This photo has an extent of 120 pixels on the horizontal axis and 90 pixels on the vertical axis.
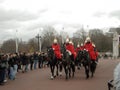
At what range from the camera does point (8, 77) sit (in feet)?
74.1

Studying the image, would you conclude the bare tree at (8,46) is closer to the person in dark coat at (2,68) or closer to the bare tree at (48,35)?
the bare tree at (48,35)

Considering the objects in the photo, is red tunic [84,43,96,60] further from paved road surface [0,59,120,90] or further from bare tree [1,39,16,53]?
bare tree [1,39,16,53]

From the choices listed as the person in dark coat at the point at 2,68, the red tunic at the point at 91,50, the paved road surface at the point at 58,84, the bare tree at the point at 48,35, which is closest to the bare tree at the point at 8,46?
the bare tree at the point at 48,35

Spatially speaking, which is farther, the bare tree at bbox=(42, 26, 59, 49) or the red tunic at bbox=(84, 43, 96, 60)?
the bare tree at bbox=(42, 26, 59, 49)

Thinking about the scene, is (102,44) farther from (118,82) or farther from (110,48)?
(118,82)

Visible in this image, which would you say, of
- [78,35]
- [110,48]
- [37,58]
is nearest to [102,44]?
[110,48]

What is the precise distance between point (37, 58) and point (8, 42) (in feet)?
212

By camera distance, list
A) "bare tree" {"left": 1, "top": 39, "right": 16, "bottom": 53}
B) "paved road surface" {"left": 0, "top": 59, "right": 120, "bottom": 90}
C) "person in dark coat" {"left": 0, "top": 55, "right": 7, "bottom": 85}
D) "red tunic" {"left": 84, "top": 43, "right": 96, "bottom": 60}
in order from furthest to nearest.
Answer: "bare tree" {"left": 1, "top": 39, "right": 16, "bottom": 53}, "red tunic" {"left": 84, "top": 43, "right": 96, "bottom": 60}, "person in dark coat" {"left": 0, "top": 55, "right": 7, "bottom": 85}, "paved road surface" {"left": 0, "top": 59, "right": 120, "bottom": 90}

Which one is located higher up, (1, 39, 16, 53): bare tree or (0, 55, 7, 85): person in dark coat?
(0, 55, 7, 85): person in dark coat

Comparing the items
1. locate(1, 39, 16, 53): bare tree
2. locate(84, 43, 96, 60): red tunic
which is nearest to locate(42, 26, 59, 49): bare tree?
locate(1, 39, 16, 53): bare tree

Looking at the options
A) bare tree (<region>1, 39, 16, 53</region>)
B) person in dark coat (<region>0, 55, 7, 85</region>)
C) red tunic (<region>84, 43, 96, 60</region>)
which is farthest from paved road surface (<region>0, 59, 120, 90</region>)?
bare tree (<region>1, 39, 16, 53</region>)

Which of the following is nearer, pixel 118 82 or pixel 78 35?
pixel 118 82

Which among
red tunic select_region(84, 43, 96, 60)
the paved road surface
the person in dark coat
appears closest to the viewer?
the paved road surface


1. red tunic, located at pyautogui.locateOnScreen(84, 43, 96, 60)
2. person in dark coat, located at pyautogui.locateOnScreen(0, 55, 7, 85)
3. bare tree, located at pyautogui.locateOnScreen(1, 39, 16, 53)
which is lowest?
bare tree, located at pyautogui.locateOnScreen(1, 39, 16, 53)
